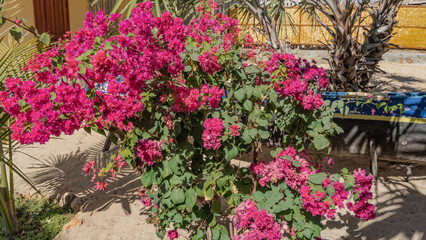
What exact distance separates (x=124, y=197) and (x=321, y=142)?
2.72m

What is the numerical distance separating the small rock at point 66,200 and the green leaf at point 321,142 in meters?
3.12

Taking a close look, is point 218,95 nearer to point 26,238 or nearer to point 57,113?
point 57,113

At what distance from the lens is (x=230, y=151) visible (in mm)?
2537

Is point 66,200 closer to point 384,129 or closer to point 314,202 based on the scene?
point 314,202

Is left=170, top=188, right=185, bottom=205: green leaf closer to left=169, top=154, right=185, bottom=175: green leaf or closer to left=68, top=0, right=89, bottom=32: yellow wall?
left=169, top=154, right=185, bottom=175: green leaf

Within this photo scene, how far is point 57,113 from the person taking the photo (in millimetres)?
2248

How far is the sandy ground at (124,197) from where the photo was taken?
3.71 metres

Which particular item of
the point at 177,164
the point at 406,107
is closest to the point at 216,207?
the point at 177,164

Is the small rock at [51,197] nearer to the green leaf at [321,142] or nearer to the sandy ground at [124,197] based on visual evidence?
the sandy ground at [124,197]

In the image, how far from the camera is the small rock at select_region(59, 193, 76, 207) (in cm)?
445

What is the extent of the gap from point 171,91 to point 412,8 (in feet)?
46.3

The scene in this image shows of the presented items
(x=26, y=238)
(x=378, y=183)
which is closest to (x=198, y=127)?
(x=26, y=238)

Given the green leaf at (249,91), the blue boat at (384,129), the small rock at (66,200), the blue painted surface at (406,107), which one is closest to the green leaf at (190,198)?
the green leaf at (249,91)

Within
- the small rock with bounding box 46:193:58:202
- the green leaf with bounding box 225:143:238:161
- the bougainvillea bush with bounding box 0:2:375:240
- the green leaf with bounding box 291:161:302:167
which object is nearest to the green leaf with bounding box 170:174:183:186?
the bougainvillea bush with bounding box 0:2:375:240
